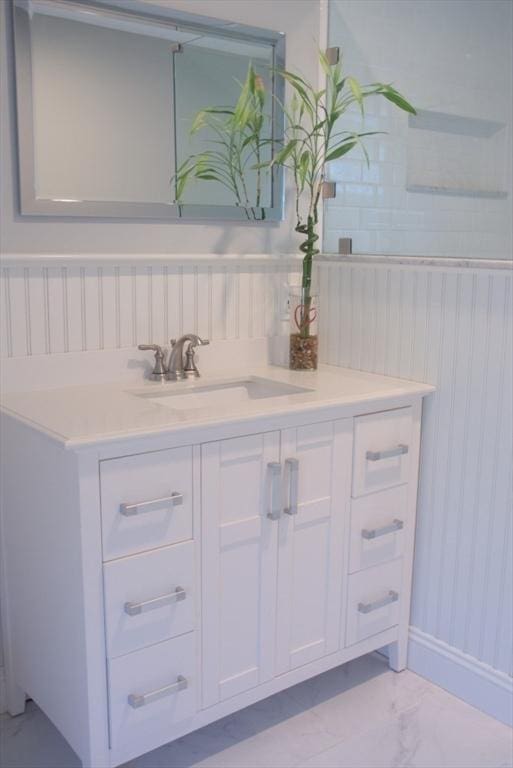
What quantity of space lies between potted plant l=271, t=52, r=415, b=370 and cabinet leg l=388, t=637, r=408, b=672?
0.80m

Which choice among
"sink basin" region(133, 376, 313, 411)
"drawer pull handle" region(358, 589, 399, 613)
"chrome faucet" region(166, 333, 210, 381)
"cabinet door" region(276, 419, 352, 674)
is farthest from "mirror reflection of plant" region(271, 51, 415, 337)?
"drawer pull handle" region(358, 589, 399, 613)

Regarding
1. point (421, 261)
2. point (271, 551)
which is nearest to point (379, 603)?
point (271, 551)

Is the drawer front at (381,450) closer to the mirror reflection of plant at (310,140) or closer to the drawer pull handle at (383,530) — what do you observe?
the drawer pull handle at (383,530)

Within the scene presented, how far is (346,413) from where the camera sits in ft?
6.03

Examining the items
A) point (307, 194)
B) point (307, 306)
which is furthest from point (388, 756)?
point (307, 194)

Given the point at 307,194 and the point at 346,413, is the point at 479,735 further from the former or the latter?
the point at 307,194

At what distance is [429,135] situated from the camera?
2.66 m

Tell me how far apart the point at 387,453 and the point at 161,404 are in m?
0.58

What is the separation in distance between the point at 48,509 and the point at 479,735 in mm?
1175

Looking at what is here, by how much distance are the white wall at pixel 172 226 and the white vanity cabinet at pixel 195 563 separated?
0.46 meters

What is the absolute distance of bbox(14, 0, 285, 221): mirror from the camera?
1.77 metres

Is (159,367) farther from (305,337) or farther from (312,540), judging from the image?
(312,540)

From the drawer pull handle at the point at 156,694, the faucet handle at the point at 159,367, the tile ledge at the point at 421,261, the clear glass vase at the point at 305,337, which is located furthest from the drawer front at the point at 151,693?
the tile ledge at the point at 421,261

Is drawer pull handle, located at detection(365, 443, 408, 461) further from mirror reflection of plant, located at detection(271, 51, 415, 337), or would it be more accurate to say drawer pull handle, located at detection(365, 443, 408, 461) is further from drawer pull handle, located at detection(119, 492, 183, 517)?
drawer pull handle, located at detection(119, 492, 183, 517)
